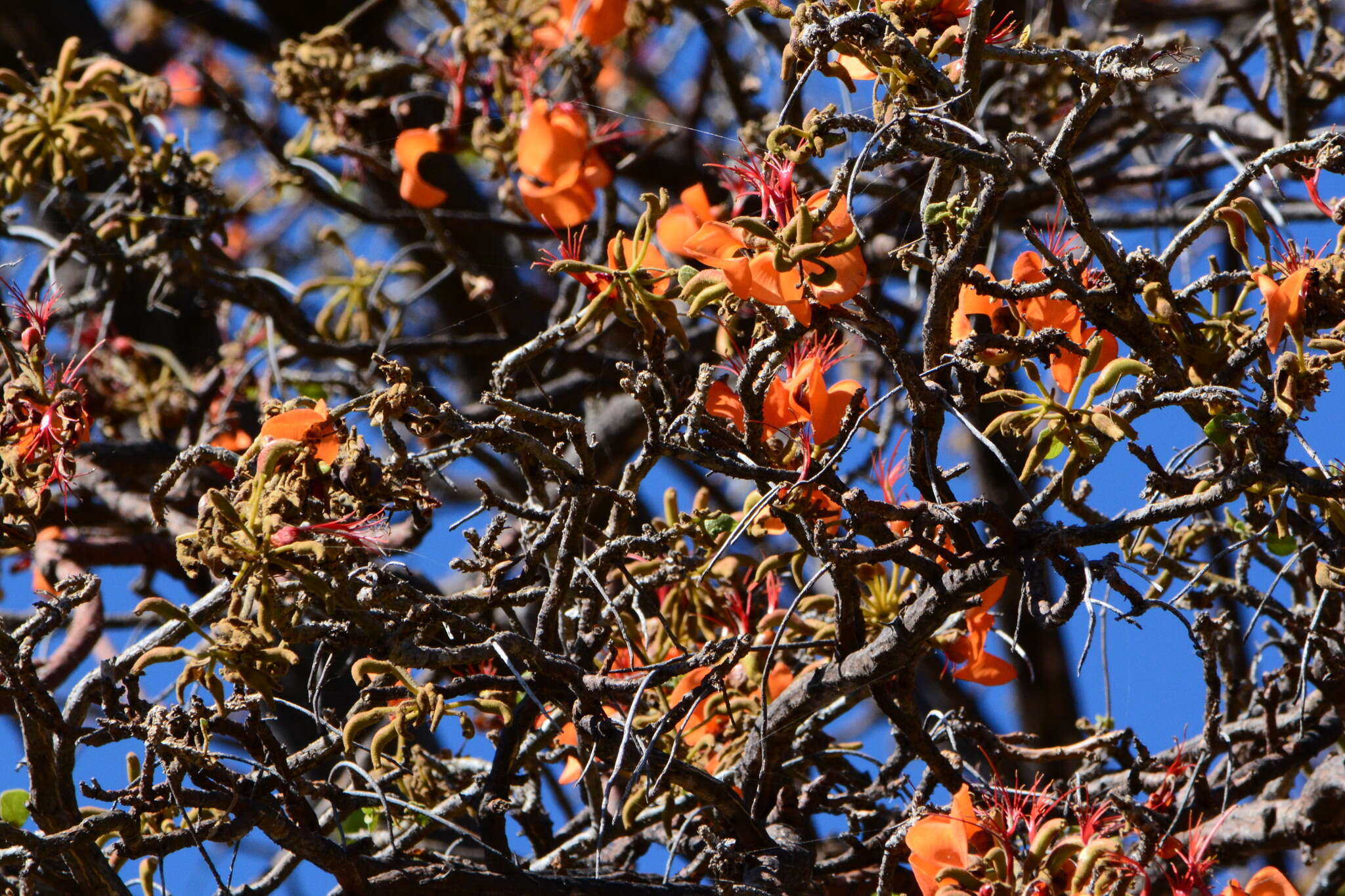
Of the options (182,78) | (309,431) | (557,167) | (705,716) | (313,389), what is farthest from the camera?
(182,78)

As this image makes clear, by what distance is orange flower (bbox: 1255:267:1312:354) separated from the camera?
1.03 metres

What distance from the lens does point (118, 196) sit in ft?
6.97

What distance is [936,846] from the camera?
3.94 ft

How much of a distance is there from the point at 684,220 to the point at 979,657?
0.56 metres

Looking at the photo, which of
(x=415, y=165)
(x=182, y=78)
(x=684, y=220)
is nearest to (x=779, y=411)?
(x=684, y=220)

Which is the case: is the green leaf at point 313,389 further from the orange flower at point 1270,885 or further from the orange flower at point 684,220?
the orange flower at point 1270,885

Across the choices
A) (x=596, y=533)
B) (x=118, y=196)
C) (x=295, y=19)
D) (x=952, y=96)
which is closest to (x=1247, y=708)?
(x=596, y=533)

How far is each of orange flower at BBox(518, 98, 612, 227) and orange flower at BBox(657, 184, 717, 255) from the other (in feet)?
1.30

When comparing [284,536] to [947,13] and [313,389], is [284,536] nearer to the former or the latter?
[947,13]

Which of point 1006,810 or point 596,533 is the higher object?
point 596,533

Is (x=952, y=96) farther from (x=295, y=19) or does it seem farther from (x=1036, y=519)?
(x=295, y=19)

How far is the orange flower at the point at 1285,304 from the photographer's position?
3.38 feet

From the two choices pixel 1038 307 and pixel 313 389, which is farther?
pixel 313 389

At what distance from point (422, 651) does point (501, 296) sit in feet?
4.67
